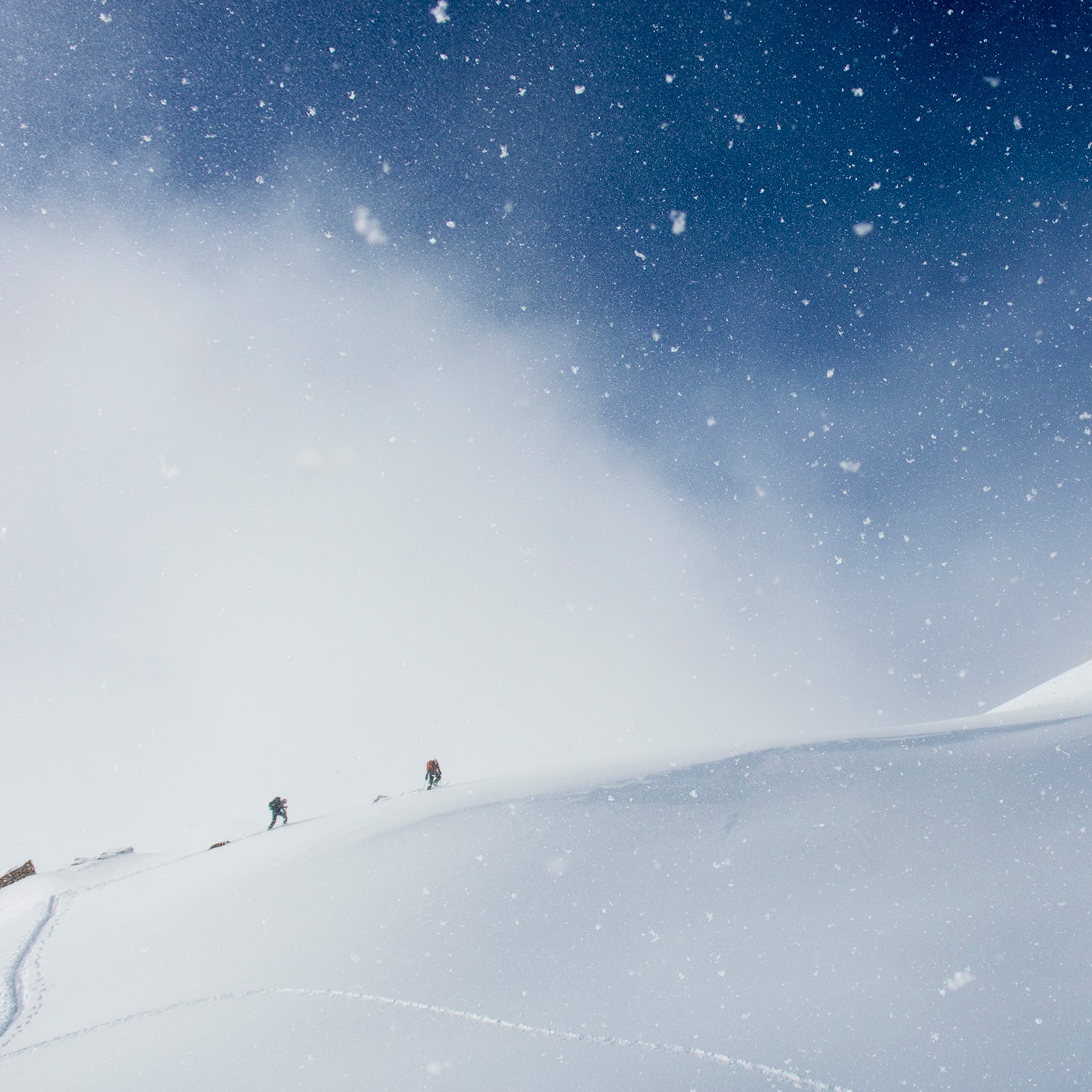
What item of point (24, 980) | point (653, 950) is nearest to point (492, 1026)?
point (653, 950)

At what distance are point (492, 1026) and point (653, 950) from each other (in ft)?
4.54

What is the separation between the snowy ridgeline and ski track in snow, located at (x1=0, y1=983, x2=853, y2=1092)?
0.02 meters

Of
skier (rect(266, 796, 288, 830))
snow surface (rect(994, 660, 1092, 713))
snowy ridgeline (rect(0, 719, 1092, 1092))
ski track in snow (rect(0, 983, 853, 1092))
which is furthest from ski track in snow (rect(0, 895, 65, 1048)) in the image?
snow surface (rect(994, 660, 1092, 713))

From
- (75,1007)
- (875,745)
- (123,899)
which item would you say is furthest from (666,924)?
(123,899)

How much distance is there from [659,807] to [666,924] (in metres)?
1.89

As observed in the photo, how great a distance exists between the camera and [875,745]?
727 centimetres

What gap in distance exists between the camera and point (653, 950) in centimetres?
441

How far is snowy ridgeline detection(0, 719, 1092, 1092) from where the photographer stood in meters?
3.18

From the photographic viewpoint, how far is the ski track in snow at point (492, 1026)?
292 centimetres

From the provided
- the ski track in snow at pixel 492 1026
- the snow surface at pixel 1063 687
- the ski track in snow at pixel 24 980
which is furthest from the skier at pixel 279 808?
the snow surface at pixel 1063 687

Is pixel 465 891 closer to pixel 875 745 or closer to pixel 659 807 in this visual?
pixel 659 807

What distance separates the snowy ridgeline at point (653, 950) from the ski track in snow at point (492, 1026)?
0.02 metres

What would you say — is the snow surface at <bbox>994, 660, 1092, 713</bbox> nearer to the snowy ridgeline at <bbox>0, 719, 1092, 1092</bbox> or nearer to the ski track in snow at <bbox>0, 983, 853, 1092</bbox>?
the snowy ridgeline at <bbox>0, 719, 1092, 1092</bbox>

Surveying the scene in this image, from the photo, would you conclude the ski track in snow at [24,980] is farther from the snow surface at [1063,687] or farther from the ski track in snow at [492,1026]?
the snow surface at [1063,687]
